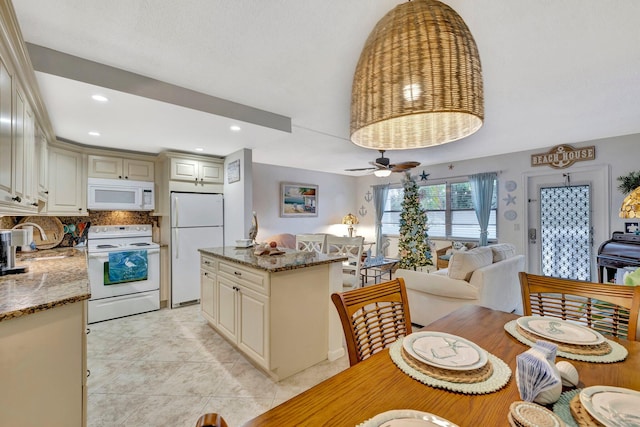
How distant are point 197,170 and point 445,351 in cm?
397

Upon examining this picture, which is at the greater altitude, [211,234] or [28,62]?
[28,62]

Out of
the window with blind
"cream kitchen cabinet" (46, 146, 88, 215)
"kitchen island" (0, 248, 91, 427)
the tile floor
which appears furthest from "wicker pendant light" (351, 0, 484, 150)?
the window with blind

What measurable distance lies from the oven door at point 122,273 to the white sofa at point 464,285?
324 cm

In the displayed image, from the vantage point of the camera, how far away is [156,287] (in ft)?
12.4

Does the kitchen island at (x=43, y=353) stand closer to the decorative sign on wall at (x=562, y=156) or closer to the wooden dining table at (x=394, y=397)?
the wooden dining table at (x=394, y=397)

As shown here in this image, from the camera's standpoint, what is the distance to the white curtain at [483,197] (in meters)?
5.29

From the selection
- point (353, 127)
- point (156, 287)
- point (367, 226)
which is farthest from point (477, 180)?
point (156, 287)

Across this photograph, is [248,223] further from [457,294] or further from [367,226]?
[367,226]

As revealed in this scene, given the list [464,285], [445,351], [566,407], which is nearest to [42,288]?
[445,351]

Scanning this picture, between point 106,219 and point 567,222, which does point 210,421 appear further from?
point 567,222

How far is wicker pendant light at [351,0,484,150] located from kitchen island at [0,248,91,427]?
1626mm

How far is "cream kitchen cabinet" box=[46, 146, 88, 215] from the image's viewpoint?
3.22m

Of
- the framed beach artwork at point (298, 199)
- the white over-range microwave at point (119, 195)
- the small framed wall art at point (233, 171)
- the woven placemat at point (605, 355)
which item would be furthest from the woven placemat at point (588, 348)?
the framed beach artwork at point (298, 199)

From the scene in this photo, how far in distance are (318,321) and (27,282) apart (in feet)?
6.38
